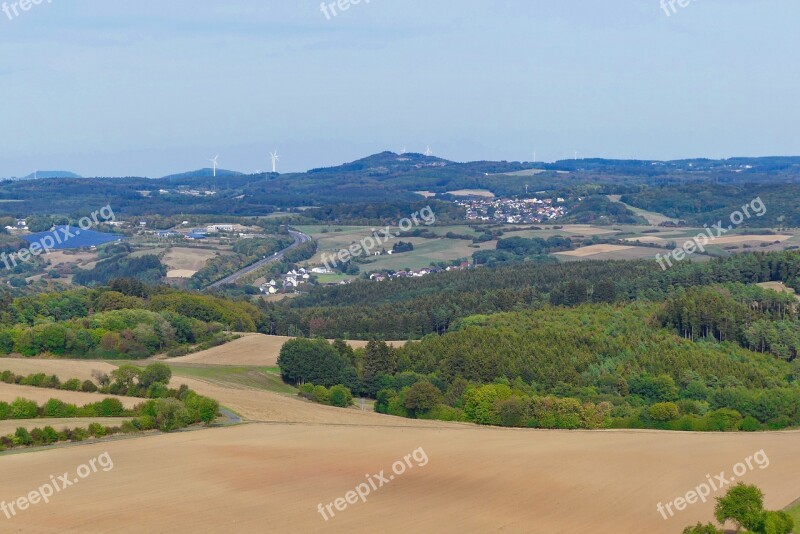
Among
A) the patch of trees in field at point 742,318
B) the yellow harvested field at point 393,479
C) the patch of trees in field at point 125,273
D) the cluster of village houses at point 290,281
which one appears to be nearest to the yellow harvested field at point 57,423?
the yellow harvested field at point 393,479

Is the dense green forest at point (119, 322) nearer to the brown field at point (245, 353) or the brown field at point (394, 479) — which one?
the brown field at point (245, 353)

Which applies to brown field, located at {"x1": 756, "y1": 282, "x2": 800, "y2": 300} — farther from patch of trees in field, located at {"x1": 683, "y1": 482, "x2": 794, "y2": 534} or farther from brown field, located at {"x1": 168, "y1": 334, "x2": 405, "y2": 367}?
patch of trees in field, located at {"x1": 683, "y1": 482, "x2": 794, "y2": 534}

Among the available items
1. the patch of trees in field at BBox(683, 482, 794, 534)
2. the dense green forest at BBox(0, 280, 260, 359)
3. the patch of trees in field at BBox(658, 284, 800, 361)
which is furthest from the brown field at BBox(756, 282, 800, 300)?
the patch of trees in field at BBox(683, 482, 794, 534)

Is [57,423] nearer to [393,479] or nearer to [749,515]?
[393,479]

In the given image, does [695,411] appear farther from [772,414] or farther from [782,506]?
[782,506]

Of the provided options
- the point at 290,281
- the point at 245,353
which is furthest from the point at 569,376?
the point at 290,281
